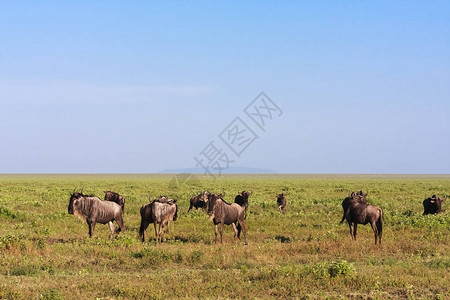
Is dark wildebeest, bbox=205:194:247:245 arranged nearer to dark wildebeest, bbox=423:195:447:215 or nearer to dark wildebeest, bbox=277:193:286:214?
dark wildebeest, bbox=277:193:286:214

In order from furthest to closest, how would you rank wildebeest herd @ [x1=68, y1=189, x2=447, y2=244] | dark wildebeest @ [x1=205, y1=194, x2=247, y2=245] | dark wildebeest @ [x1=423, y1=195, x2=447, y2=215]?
dark wildebeest @ [x1=423, y1=195, x2=447, y2=215] < dark wildebeest @ [x1=205, y1=194, x2=247, y2=245] < wildebeest herd @ [x1=68, y1=189, x2=447, y2=244]

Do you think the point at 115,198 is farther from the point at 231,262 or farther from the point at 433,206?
the point at 433,206

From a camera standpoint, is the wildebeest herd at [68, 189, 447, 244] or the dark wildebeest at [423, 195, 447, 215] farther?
the dark wildebeest at [423, 195, 447, 215]

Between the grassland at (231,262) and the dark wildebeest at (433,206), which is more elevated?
the dark wildebeest at (433,206)

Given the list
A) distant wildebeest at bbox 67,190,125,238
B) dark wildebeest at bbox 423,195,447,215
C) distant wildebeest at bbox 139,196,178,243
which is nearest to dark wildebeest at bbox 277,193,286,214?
dark wildebeest at bbox 423,195,447,215

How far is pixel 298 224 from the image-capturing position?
23188mm

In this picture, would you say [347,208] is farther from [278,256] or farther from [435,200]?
[435,200]

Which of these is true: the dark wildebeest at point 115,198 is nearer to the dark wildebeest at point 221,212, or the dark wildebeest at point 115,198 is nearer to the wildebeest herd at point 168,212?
the wildebeest herd at point 168,212

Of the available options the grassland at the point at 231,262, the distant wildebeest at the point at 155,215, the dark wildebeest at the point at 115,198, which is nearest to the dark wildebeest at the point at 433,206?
the grassland at the point at 231,262

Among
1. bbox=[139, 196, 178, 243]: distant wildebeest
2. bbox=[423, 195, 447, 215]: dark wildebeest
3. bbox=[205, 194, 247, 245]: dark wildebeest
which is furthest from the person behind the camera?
bbox=[423, 195, 447, 215]: dark wildebeest

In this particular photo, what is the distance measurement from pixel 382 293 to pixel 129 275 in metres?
6.00

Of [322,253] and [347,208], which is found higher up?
[347,208]

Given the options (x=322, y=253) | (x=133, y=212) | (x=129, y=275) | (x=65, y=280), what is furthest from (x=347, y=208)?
(x=133, y=212)

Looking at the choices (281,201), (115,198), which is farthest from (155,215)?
(281,201)
